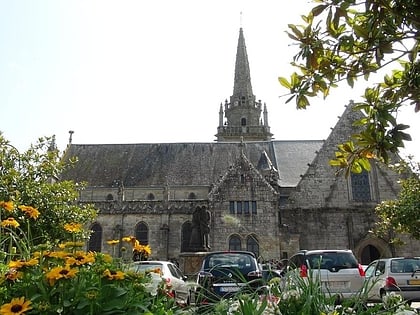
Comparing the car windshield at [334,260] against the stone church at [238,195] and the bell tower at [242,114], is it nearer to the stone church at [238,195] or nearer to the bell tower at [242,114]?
the stone church at [238,195]

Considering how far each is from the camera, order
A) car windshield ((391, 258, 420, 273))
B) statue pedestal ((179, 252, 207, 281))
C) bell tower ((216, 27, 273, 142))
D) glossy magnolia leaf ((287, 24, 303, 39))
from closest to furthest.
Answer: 1. glossy magnolia leaf ((287, 24, 303, 39))
2. car windshield ((391, 258, 420, 273))
3. statue pedestal ((179, 252, 207, 281))
4. bell tower ((216, 27, 273, 142))

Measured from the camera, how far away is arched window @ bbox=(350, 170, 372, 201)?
27156 mm

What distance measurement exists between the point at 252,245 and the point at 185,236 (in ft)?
16.3

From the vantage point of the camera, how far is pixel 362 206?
2659cm

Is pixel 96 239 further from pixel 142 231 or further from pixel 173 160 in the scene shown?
pixel 173 160

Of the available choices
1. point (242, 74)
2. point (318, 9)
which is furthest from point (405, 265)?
point (242, 74)

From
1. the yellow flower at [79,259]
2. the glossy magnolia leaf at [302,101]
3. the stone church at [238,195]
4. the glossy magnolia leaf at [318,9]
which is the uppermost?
Result: the stone church at [238,195]

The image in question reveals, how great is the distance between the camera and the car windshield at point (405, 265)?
11297 mm

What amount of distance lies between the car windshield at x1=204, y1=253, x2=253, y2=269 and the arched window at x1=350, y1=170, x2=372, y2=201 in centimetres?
1883

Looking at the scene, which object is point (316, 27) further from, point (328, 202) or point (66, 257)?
point (328, 202)

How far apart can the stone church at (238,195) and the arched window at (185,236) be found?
7 cm

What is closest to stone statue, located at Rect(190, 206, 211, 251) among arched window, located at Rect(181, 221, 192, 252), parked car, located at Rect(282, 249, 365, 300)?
arched window, located at Rect(181, 221, 192, 252)

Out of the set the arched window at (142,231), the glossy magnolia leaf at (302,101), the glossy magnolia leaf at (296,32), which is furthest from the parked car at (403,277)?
the arched window at (142,231)

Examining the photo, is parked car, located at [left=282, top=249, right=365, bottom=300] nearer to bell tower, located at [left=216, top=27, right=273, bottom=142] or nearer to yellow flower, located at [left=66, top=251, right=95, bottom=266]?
yellow flower, located at [left=66, top=251, right=95, bottom=266]
